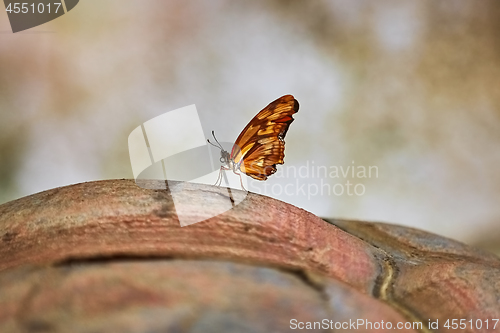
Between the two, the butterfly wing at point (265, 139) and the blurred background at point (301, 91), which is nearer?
the butterfly wing at point (265, 139)

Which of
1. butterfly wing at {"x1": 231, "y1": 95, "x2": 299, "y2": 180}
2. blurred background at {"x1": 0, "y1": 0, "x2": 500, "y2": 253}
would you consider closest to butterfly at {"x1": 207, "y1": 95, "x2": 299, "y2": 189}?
butterfly wing at {"x1": 231, "y1": 95, "x2": 299, "y2": 180}

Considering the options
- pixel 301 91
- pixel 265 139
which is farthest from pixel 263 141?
pixel 301 91

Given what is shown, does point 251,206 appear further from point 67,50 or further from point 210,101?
point 67,50

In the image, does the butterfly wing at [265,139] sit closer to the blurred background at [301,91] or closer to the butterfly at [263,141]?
the butterfly at [263,141]

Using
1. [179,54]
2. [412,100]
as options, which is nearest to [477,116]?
[412,100]

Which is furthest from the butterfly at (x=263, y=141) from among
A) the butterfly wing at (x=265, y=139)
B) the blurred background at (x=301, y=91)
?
the blurred background at (x=301, y=91)
